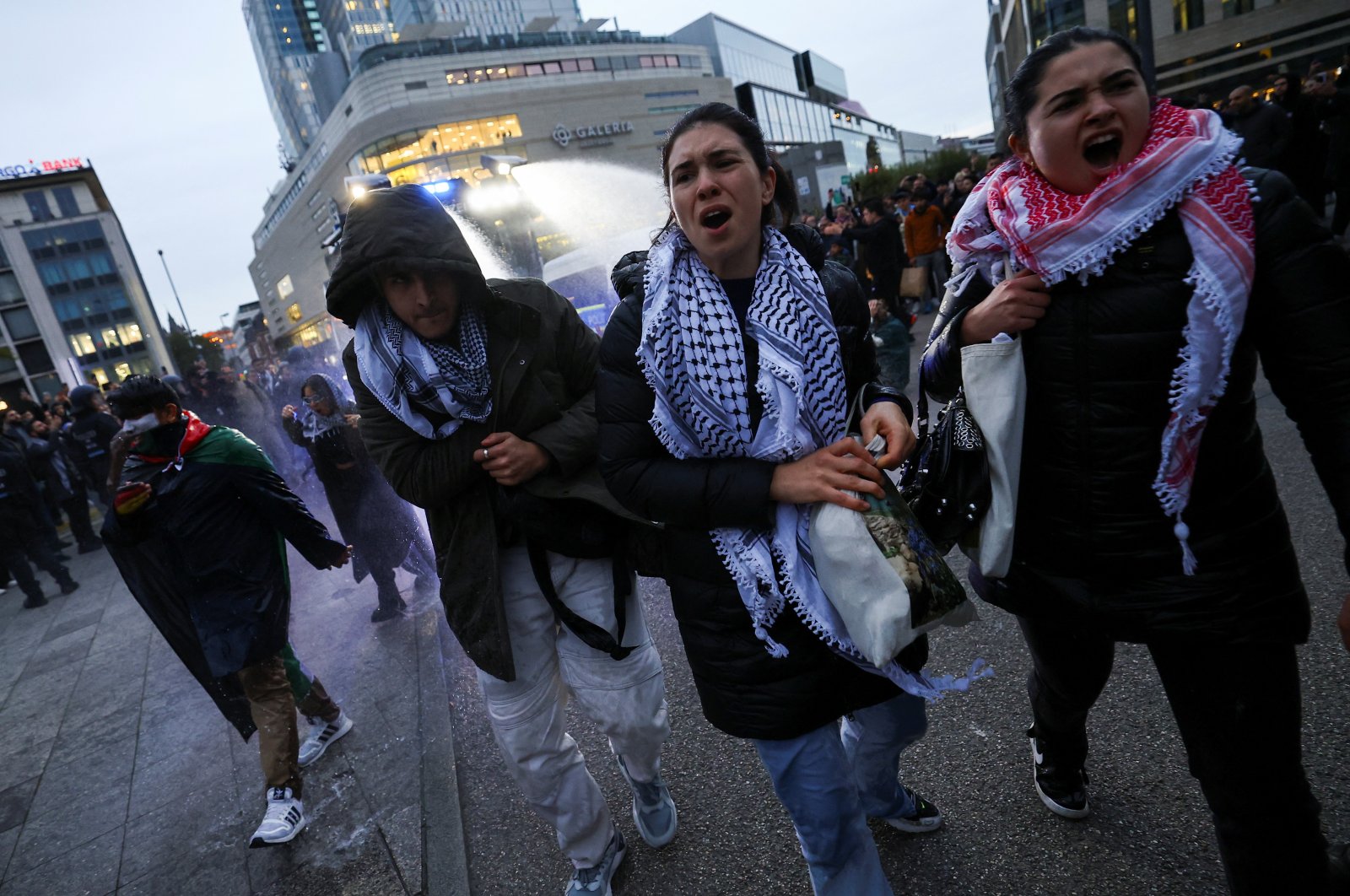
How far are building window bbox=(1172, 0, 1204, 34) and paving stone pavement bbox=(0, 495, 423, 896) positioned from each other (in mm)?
42412

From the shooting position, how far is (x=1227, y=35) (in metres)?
31.3

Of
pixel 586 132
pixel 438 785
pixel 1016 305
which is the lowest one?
pixel 438 785

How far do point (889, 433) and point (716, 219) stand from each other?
2.13 feet

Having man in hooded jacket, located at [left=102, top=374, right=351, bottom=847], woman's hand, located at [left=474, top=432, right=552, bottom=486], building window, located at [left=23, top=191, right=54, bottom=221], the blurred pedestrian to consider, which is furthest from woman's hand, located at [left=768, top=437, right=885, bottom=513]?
building window, located at [left=23, top=191, right=54, bottom=221]

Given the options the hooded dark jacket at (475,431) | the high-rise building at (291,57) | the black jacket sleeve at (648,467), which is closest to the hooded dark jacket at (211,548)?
the hooded dark jacket at (475,431)

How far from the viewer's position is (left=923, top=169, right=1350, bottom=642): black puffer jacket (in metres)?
1.31

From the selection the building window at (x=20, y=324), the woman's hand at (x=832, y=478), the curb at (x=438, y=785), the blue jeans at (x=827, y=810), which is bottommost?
the curb at (x=438, y=785)

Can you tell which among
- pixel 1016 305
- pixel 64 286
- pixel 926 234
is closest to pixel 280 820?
pixel 1016 305

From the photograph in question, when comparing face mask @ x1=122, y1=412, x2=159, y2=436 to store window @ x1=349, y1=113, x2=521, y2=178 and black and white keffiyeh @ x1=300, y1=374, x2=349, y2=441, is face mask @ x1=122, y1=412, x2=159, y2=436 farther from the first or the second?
store window @ x1=349, y1=113, x2=521, y2=178

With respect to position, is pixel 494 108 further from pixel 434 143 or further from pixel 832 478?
pixel 832 478

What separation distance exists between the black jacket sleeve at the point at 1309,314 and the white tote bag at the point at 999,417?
42cm

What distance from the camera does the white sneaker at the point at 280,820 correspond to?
2883 millimetres

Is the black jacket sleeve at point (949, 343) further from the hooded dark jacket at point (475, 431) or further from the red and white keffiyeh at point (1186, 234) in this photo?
the hooded dark jacket at point (475, 431)

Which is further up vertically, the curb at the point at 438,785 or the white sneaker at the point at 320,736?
the white sneaker at the point at 320,736
